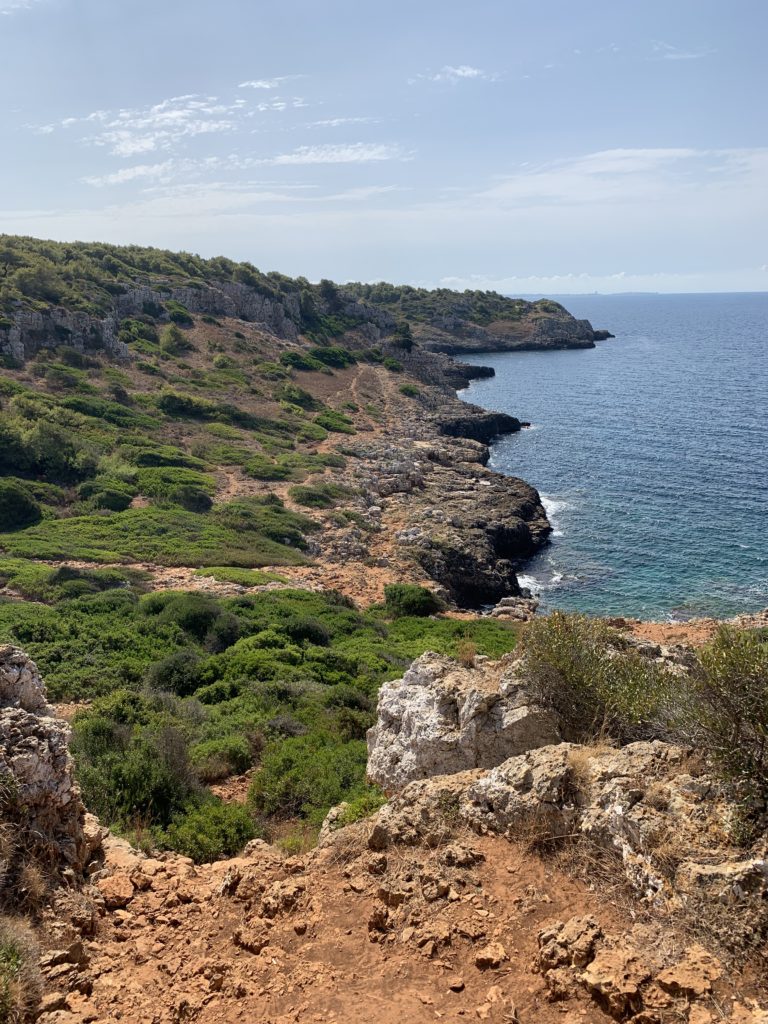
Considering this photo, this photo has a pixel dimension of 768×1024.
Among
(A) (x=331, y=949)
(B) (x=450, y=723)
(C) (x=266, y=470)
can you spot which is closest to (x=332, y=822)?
(B) (x=450, y=723)

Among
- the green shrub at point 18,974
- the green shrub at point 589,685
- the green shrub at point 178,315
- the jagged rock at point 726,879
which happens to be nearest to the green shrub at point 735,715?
the jagged rock at point 726,879

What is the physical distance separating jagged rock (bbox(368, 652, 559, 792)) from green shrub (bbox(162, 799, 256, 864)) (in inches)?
86.9

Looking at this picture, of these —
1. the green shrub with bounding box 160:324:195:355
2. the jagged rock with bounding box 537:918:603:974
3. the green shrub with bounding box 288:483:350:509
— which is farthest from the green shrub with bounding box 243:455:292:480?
the jagged rock with bounding box 537:918:603:974

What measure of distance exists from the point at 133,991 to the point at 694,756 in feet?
20.0

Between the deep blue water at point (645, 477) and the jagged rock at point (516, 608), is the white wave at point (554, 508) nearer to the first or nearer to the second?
the deep blue water at point (645, 477)

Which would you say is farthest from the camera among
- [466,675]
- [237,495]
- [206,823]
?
[237,495]

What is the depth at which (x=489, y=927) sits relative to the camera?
6707 millimetres

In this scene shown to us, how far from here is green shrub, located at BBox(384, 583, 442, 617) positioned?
96.1 feet

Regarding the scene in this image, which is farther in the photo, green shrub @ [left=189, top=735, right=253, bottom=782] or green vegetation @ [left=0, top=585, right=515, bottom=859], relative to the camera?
green shrub @ [left=189, top=735, right=253, bottom=782]

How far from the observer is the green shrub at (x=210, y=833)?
32.3 ft

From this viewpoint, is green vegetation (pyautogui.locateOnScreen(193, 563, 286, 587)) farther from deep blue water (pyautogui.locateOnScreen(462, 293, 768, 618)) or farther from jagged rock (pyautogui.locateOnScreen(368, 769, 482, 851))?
jagged rock (pyautogui.locateOnScreen(368, 769, 482, 851))

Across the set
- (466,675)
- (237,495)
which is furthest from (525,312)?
(466,675)

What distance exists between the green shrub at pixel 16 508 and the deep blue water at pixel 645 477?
2559 centimetres

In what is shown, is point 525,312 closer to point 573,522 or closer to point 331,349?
point 331,349
